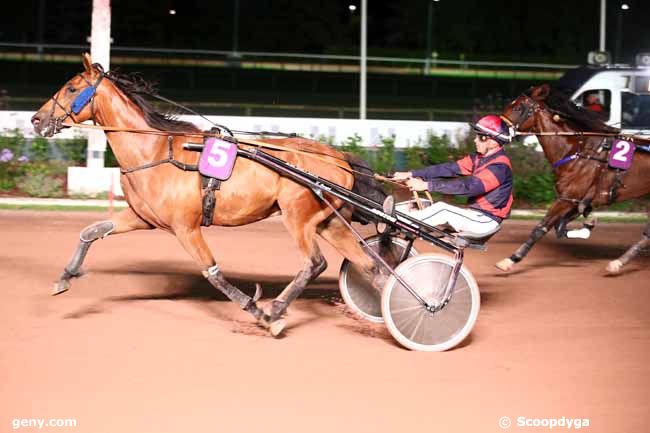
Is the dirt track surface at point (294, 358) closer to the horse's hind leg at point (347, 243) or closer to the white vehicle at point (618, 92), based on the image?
the horse's hind leg at point (347, 243)

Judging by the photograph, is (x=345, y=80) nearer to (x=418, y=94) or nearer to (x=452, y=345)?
(x=418, y=94)

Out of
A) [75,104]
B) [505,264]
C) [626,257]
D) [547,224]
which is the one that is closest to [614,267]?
[626,257]

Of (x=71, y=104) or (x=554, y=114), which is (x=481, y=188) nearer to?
(x=71, y=104)

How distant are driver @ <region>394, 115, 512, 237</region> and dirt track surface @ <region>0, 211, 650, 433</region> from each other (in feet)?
2.80

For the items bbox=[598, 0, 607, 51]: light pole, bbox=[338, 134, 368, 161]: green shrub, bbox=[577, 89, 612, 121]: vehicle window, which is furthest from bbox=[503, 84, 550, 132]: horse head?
bbox=[598, 0, 607, 51]: light pole

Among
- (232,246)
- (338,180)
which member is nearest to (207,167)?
(338,180)

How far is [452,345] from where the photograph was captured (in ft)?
22.4

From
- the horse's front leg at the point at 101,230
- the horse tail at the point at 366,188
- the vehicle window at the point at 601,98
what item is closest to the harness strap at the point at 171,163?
the horse's front leg at the point at 101,230

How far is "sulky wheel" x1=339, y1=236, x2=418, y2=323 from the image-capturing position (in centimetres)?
778

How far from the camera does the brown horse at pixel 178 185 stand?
714 cm

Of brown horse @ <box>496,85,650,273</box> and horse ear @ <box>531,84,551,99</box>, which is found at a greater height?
horse ear @ <box>531,84,551,99</box>

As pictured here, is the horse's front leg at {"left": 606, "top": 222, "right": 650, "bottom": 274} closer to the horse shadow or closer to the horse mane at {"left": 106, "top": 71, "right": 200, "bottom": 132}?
the horse shadow

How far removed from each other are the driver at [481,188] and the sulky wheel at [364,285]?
0.52 metres

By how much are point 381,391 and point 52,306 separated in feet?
10.3
